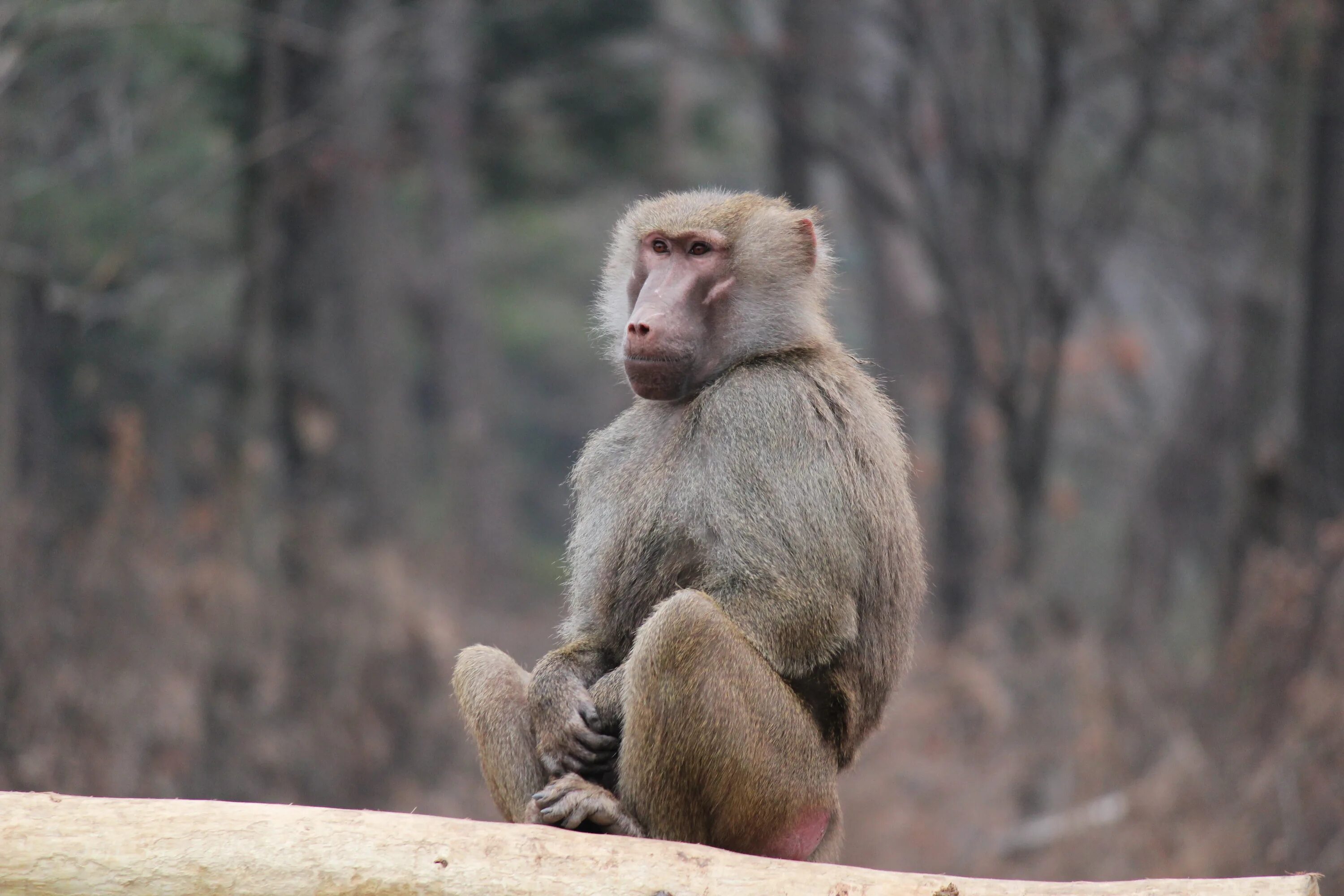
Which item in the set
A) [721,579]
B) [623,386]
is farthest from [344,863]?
[623,386]

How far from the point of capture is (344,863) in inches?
127

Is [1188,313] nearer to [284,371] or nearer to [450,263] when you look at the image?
[450,263]

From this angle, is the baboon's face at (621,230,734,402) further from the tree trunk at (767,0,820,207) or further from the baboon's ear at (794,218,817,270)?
the tree trunk at (767,0,820,207)

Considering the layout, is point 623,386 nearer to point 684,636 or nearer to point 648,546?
point 648,546

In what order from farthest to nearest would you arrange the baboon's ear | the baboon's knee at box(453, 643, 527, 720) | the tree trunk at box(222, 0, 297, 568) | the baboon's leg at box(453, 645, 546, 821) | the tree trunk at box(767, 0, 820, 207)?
the tree trunk at box(767, 0, 820, 207)
the tree trunk at box(222, 0, 297, 568)
the baboon's ear
the baboon's knee at box(453, 643, 527, 720)
the baboon's leg at box(453, 645, 546, 821)

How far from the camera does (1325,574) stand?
7.89 metres

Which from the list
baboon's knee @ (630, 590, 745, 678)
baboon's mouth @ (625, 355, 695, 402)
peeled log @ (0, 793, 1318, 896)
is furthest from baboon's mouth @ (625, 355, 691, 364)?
peeled log @ (0, 793, 1318, 896)

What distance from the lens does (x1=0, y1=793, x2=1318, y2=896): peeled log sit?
3205 mm

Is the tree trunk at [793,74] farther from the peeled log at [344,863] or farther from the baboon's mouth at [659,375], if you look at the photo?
the peeled log at [344,863]

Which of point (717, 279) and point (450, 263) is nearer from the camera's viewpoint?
point (717, 279)

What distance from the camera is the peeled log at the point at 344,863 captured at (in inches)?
126

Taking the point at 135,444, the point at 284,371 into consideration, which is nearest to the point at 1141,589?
the point at 284,371

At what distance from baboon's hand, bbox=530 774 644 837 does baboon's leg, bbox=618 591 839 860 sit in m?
0.05

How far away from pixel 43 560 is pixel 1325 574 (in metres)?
7.33
